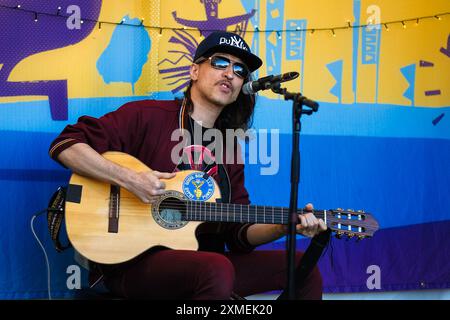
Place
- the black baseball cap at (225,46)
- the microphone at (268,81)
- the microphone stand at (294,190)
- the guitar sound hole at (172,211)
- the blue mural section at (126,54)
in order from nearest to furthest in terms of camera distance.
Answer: the microphone stand at (294,190) < the microphone at (268,81) < the guitar sound hole at (172,211) < the black baseball cap at (225,46) < the blue mural section at (126,54)

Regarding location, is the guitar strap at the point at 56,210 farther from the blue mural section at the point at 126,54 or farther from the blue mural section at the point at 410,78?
the blue mural section at the point at 410,78

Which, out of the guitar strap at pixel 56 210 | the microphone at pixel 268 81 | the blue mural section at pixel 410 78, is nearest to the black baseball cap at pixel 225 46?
the microphone at pixel 268 81

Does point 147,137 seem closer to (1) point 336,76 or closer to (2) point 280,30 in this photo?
(2) point 280,30

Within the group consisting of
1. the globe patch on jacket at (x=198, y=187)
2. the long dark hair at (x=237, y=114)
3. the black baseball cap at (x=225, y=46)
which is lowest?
the globe patch on jacket at (x=198, y=187)

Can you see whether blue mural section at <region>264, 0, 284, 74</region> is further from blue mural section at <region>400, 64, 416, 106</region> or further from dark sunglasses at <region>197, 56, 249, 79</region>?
blue mural section at <region>400, 64, 416, 106</region>

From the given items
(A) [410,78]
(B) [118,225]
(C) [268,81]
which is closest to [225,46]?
(C) [268,81]

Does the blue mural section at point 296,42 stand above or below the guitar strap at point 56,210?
above

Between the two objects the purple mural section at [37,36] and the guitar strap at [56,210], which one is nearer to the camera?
the guitar strap at [56,210]

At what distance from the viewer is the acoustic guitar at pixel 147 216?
308 cm

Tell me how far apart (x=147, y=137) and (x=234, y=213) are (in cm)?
59

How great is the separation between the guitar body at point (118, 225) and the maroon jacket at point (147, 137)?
12 cm

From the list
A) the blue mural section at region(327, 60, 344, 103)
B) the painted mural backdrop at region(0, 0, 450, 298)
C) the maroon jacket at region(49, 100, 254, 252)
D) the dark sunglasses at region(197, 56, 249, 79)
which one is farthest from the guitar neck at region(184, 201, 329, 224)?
the blue mural section at region(327, 60, 344, 103)

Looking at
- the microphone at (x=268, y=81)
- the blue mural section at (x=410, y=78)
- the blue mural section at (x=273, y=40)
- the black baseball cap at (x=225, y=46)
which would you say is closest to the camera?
the microphone at (x=268, y=81)
